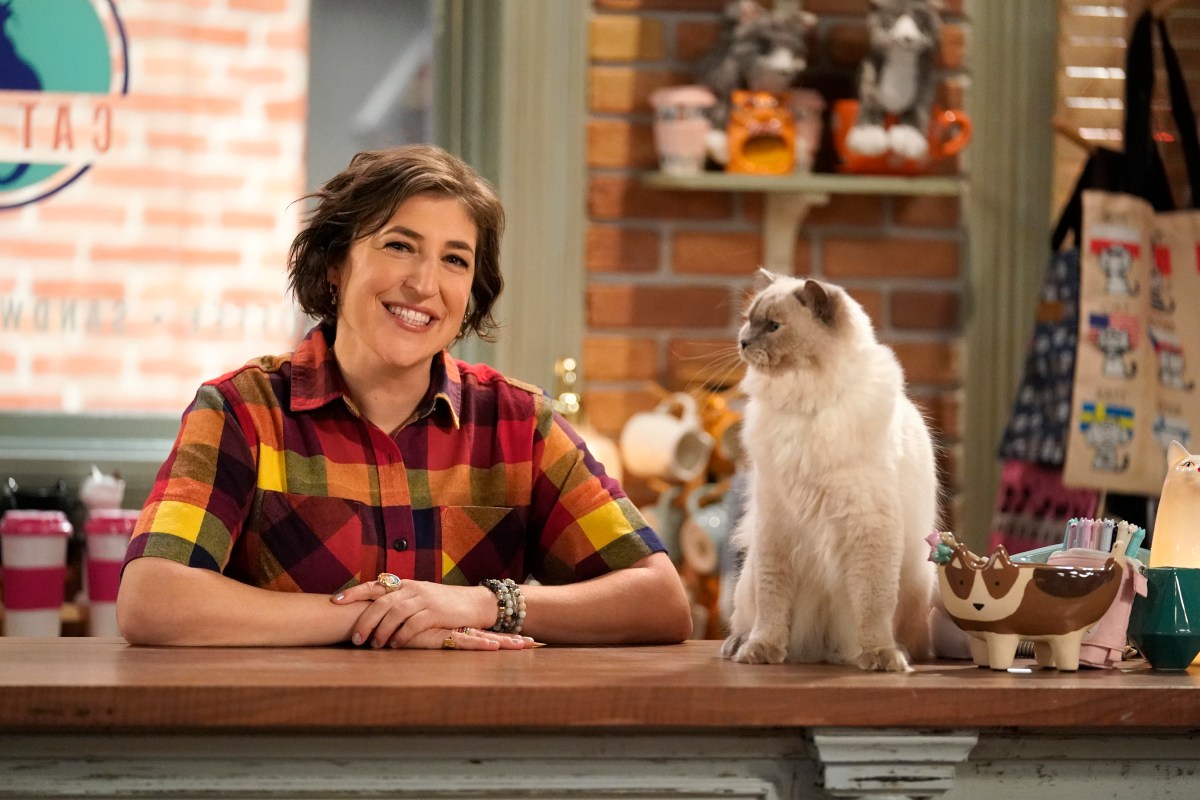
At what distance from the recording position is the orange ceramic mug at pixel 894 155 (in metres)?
2.47

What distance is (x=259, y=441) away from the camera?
5.09 feet

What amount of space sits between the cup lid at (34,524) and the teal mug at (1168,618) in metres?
1.78

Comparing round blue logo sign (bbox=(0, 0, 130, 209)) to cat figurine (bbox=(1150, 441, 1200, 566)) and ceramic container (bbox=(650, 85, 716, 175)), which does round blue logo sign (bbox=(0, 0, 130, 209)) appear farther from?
cat figurine (bbox=(1150, 441, 1200, 566))

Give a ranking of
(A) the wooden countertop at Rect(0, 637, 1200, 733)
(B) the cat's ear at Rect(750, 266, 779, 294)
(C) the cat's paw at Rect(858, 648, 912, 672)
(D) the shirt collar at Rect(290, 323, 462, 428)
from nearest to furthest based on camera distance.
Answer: (A) the wooden countertop at Rect(0, 637, 1200, 733), (C) the cat's paw at Rect(858, 648, 912, 672), (B) the cat's ear at Rect(750, 266, 779, 294), (D) the shirt collar at Rect(290, 323, 462, 428)

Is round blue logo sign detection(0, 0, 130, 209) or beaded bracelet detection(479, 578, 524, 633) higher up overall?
round blue logo sign detection(0, 0, 130, 209)

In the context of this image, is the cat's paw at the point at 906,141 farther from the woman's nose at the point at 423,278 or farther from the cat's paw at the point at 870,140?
the woman's nose at the point at 423,278

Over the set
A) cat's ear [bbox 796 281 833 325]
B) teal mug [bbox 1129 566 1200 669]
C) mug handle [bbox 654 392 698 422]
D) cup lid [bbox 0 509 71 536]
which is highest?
cat's ear [bbox 796 281 833 325]

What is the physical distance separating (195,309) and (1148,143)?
1.78 metres

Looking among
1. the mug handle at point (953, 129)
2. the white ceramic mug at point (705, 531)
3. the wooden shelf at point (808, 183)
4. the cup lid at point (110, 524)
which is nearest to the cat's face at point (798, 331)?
the white ceramic mug at point (705, 531)

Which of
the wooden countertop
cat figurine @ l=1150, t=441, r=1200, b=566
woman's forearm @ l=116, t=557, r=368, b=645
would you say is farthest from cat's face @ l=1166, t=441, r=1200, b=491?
woman's forearm @ l=116, t=557, r=368, b=645

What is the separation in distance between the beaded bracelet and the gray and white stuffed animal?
4.01ft

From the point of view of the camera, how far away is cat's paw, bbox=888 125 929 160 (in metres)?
2.45

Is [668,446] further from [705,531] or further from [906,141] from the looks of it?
[906,141]

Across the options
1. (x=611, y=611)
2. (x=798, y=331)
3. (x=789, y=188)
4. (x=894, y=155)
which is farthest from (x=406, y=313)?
(x=894, y=155)
